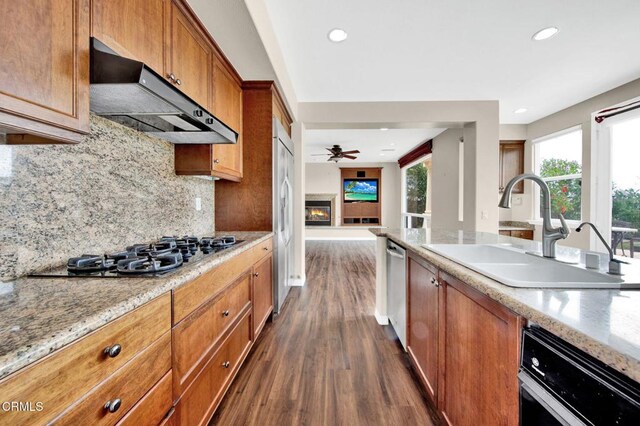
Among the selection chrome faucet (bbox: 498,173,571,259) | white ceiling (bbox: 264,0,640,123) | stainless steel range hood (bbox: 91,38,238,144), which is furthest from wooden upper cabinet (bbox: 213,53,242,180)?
chrome faucet (bbox: 498,173,571,259)

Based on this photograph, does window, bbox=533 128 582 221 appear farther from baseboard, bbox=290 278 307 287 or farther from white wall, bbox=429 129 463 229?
baseboard, bbox=290 278 307 287

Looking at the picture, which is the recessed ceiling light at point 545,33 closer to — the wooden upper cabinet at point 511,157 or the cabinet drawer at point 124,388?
the wooden upper cabinet at point 511,157

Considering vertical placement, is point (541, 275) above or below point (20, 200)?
below

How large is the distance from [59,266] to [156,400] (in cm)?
76

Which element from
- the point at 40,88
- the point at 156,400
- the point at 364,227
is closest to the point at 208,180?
the point at 40,88

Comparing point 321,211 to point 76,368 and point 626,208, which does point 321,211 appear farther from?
point 76,368

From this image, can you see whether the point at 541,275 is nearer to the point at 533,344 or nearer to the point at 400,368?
the point at 533,344

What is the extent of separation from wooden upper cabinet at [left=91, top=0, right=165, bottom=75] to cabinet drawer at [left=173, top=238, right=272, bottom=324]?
1031 mm

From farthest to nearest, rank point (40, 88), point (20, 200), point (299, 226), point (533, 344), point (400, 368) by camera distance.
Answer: point (299, 226) < point (400, 368) < point (20, 200) < point (40, 88) < point (533, 344)

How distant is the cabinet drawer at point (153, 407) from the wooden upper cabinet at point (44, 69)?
2.90ft

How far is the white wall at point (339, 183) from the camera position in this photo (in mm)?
8758

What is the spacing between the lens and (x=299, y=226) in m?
3.81

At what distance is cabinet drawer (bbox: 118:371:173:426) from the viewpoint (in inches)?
31.2

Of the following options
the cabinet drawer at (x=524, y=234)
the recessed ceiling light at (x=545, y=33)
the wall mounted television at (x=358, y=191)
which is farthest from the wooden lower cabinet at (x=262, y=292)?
the wall mounted television at (x=358, y=191)
